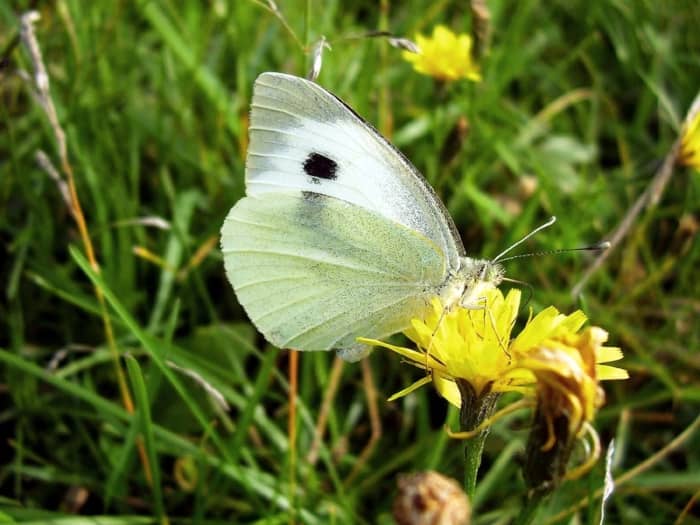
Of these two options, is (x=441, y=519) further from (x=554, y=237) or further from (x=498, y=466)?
(x=554, y=237)

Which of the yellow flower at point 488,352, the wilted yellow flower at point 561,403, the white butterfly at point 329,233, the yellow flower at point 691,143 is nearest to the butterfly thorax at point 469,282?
the white butterfly at point 329,233

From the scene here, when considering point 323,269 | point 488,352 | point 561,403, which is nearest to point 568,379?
point 561,403

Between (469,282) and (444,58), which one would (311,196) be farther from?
(444,58)

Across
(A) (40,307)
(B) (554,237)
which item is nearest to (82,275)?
(A) (40,307)

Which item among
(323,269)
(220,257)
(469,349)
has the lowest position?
(220,257)

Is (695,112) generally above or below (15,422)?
above

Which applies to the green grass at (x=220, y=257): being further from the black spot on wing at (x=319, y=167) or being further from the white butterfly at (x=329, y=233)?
the black spot on wing at (x=319, y=167)

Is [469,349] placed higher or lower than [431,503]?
lower
